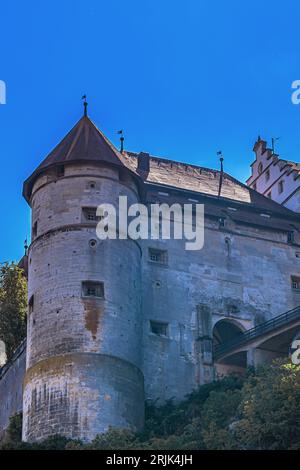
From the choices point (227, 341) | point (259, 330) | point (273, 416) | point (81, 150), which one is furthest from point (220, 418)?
point (81, 150)

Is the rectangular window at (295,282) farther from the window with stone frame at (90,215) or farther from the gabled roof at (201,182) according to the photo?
the window with stone frame at (90,215)

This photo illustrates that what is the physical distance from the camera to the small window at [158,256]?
66.8 meters

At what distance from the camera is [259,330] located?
213ft

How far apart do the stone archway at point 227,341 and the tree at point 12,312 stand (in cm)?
1059

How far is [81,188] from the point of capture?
6194cm

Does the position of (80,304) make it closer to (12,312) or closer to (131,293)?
(131,293)

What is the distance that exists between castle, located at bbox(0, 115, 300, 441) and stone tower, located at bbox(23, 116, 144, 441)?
0.05m

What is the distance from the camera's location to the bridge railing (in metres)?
63.7

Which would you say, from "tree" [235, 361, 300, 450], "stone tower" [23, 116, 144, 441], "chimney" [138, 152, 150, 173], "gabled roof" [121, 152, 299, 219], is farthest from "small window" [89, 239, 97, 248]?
"chimney" [138, 152, 150, 173]

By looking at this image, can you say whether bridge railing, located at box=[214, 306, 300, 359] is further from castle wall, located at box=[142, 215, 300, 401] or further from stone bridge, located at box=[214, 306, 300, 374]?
castle wall, located at box=[142, 215, 300, 401]

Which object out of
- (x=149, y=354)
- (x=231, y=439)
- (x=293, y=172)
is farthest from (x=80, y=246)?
(x=293, y=172)

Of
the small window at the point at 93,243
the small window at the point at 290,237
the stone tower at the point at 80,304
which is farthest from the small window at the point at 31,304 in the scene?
the small window at the point at 290,237

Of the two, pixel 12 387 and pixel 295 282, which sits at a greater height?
pixel 295 282

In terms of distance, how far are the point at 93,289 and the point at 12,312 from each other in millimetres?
13184
